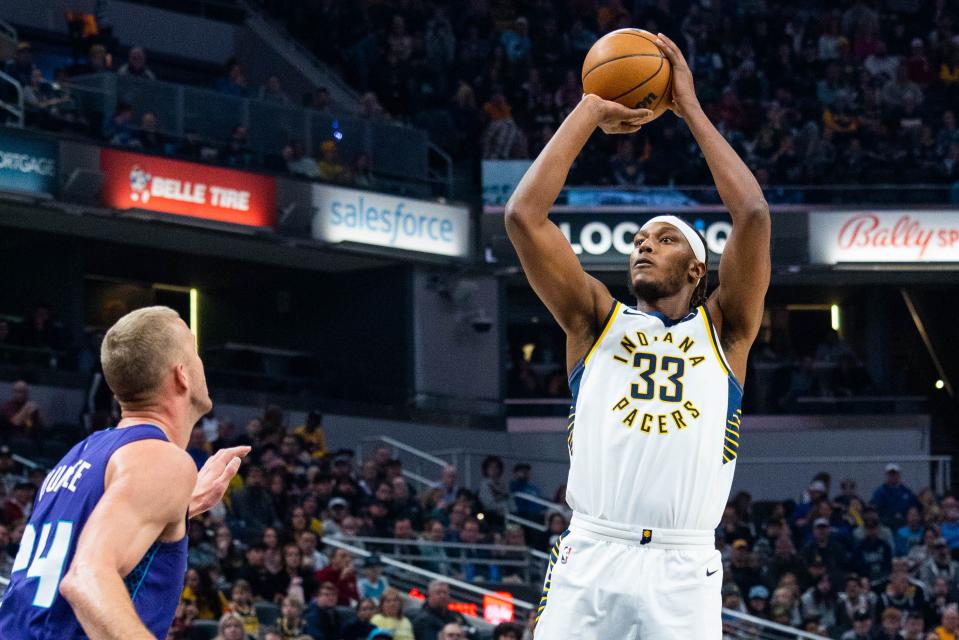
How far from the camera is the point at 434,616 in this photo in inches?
565

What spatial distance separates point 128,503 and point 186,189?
17.7 metres

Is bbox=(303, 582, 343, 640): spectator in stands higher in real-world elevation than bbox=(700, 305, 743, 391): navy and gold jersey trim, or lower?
lower

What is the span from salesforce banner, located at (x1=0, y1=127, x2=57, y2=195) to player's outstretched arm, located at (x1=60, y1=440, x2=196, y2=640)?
15926 mm

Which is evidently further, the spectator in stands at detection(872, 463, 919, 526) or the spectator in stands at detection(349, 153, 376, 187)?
the spectator in stands at detection(349, 153, 376, 187)

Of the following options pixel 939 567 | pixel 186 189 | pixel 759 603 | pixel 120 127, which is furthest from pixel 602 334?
pixel 186 189

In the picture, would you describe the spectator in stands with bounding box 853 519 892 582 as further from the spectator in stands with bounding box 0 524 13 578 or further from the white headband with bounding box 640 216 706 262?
the white headband with bounding box 640 216 706 262

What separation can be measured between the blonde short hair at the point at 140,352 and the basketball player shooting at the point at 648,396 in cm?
170

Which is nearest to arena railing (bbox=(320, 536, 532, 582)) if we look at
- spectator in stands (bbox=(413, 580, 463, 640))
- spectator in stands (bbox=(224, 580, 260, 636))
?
spectator in stands (bbox=(413, 580, 463, 640))

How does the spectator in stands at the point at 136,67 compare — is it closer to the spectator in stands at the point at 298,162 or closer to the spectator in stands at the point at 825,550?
the spectator in stands at the point at 298,162

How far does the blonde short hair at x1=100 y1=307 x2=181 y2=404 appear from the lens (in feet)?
14.0

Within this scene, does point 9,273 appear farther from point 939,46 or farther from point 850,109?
point 939,46

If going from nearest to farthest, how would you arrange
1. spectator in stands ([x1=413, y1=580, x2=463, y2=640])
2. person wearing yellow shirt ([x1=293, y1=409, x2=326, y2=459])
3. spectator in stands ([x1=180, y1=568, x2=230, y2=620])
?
spectator in stands ([x1=180, y1=568, x2=230, y2=620]) < spectator in stands ([x1=413, y1=580, x2=463, y2=640]) < person wearing yellow shirt ([x1=293, y1=409, x2=326, y2=459])

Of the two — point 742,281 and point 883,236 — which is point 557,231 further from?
point 883,236

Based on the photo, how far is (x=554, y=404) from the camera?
2520 centimetres
